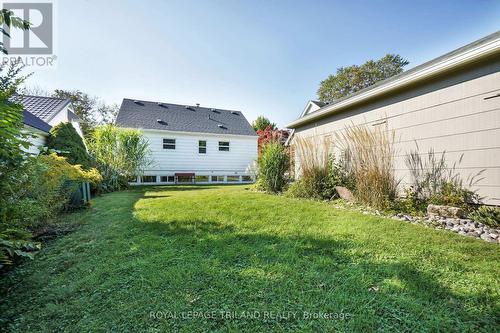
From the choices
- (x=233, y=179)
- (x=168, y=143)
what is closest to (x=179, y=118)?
(x=168, y=143)

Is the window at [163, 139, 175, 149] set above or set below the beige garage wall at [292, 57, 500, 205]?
above

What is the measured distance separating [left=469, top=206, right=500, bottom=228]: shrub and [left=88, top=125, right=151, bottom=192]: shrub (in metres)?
9.97

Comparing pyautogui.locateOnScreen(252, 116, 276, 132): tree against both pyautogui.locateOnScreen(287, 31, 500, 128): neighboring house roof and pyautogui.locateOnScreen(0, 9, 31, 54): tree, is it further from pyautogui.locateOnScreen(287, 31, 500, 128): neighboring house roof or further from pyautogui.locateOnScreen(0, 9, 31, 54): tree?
pyautogui.locateOnScreen(0, 9, 31, 54): tree

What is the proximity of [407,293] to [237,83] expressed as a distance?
33.5 ft

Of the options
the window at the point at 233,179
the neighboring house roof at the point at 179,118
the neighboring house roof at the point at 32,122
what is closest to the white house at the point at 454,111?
the neighboring house roof at the point at 32,122

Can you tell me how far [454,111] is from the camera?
381 cm

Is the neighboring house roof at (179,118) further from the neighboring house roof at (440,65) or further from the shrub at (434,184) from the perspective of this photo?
the shrub at (434,184)

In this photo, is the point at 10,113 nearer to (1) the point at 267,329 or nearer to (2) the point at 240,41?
(1) the point at 267,329

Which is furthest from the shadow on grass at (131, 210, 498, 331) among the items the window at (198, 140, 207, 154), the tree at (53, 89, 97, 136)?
the tree at (53, 89, 97, 136)

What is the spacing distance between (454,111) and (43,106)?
13213 mm

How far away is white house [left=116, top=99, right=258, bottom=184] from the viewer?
11.7m

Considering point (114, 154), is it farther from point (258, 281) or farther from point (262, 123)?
point (262, 123)

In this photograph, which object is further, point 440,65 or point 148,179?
point 148,179

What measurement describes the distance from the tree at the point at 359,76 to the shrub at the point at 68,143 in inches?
729
